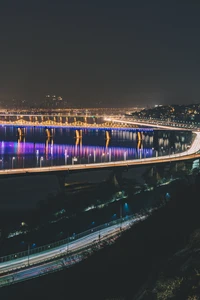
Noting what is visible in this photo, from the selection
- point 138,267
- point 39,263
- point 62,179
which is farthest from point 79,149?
point 138,267

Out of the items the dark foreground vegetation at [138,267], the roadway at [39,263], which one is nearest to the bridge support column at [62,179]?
the roadway at [39,263]

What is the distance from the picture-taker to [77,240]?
10.5 metres

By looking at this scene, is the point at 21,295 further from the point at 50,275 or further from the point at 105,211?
the point at 105,211

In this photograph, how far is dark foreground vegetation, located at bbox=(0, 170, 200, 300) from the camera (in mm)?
5066

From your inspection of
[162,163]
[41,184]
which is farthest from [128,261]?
[162,163]

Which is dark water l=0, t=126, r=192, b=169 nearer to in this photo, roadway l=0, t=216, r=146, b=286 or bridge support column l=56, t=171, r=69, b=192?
bridge support column l=56, t=171, r=69, b=192

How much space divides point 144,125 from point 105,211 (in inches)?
1410

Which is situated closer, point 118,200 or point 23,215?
point 23,215

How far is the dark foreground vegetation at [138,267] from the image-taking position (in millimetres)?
5066

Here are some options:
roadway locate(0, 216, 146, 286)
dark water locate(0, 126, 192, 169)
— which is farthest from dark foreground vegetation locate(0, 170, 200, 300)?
dark water locate(0, 126, 192, 169)

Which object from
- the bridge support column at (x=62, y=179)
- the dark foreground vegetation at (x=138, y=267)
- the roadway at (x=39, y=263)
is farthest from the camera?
the bridge support column at (x=62, y=179)

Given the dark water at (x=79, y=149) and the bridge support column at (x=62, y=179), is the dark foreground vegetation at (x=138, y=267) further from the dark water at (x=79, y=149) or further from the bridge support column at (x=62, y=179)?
the dark water at (x=79, y=149)

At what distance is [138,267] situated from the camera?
22.8ft

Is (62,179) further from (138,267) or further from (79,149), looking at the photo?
(79,149)
